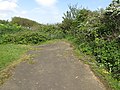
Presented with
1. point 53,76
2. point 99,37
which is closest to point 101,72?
point 53,76

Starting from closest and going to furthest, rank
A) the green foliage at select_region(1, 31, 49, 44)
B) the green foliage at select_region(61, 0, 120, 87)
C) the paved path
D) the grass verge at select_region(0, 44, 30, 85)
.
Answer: the paved path, the grass verge at select_region(0, 44, 30, 85), the green foliage at select_region(61, 0, 120, 87), the green foliage at select_region(1, 31, 49, 44)

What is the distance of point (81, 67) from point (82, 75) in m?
1.05

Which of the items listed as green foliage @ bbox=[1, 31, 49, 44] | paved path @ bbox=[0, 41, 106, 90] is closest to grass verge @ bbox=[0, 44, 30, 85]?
paved path @ bbox=[0, 41, 106, 90]

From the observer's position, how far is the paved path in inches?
332

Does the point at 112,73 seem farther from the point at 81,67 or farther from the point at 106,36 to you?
the point at 106,36

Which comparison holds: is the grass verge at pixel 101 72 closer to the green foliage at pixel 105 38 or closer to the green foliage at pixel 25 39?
the green foliage at pixel 105 38

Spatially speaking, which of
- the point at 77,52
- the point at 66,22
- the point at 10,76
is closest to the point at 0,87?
the point at 10,76

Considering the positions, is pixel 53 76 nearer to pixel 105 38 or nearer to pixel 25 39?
pixel 105 38

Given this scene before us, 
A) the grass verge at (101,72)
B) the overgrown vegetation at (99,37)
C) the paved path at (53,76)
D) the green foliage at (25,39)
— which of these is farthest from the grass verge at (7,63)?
the green foliage at (25,39)

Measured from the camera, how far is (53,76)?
31.2ft

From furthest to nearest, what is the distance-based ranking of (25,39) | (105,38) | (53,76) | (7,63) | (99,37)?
(25,39), (99,37), (105,38), (7,63), (53,76)

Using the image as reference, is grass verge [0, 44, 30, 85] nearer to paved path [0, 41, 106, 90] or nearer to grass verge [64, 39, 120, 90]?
paved path [0, 41, 106, 90]

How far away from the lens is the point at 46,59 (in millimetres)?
12312

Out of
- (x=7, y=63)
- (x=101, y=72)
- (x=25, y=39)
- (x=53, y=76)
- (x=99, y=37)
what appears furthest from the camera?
(x=25, y=39)
